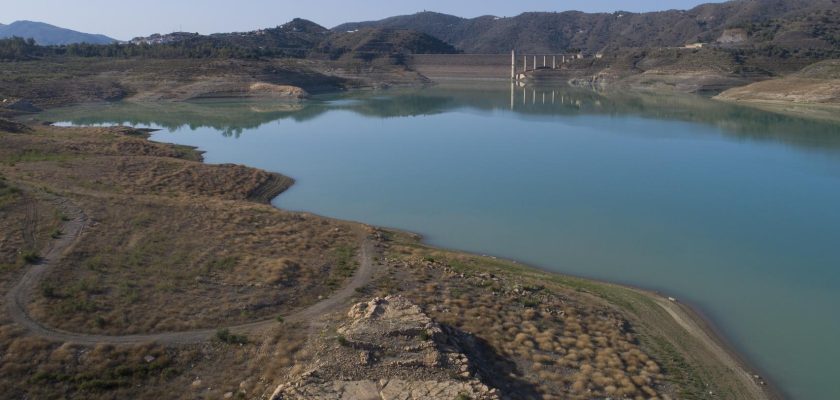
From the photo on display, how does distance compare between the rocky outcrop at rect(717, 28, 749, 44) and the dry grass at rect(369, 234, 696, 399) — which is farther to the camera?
the rocky outcrop at rect(717, 28, 749, 44)

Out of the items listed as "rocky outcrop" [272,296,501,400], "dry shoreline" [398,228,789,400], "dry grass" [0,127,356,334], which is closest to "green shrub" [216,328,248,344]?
"dry grass" [0,127,356,334]

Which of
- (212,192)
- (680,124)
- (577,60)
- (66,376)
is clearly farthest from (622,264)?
(577,60)

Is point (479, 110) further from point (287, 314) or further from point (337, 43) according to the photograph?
point (337, 43)

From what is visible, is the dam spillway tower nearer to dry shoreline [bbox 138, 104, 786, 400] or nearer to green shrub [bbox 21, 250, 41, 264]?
dry shoreline [bbox 138, 104, 786, 400]

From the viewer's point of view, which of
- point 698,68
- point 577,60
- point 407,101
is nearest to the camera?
point 407,101

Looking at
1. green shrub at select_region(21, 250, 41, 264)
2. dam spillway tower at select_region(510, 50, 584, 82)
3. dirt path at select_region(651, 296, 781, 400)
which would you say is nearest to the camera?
dirt path at select_region(651, 296, 781, 400)

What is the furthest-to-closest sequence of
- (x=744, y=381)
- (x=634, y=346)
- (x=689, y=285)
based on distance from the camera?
(x=689, y=285) → (x=634, y=346) → (x=744, y=381)

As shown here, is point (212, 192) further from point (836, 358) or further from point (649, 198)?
point (836, 358)
